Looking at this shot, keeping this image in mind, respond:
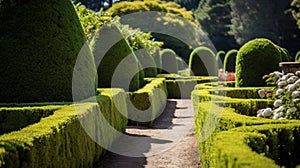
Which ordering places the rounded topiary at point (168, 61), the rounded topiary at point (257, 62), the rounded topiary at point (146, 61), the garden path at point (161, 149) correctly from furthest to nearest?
the rounded topiary at point (168, 61) → the rounded topiary at point (146, 61) → the rounded topiary at point (257, 62) → the garden path at point (161, 149)

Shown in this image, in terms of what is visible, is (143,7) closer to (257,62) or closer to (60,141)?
(257,62)

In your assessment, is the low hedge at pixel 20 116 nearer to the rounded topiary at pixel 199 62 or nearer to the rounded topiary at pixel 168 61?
the rounded topiary at pixel 199 62

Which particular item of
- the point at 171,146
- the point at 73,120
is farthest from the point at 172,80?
the point at 73,120

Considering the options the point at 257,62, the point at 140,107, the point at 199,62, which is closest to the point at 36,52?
the point at 140,107

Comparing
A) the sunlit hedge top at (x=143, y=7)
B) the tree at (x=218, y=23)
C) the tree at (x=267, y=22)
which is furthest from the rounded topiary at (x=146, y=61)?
the tree at (x=218, y=23)

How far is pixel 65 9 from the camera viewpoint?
825 cm

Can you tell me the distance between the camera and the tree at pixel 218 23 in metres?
46.1

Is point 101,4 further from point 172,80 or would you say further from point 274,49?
point 274,49

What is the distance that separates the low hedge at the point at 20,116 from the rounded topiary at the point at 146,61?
507 inches

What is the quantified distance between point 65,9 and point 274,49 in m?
6.67

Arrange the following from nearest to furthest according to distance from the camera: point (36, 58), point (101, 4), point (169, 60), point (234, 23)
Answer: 1. point (36, 58)
2. point (169, 60)
3. point (234, 23)
4. point (101, 4)

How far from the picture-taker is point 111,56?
12578 mm

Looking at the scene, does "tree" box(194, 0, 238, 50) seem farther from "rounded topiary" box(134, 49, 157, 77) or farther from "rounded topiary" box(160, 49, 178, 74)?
"rounded topiary" box(134, 49, 157, 77)

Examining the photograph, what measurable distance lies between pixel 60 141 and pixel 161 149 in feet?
13.9
